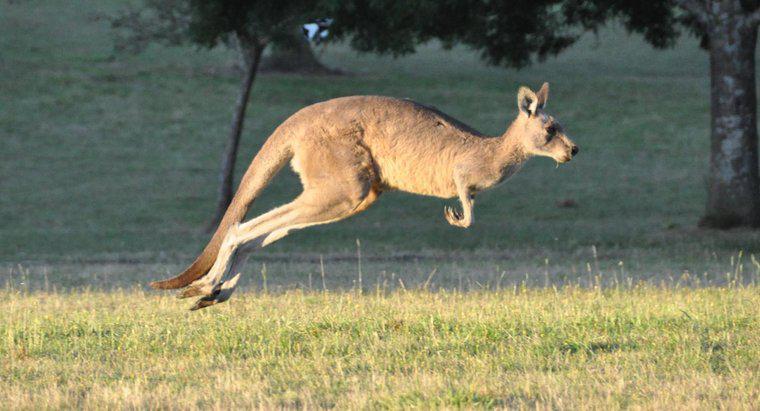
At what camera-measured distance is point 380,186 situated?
29.2 ft

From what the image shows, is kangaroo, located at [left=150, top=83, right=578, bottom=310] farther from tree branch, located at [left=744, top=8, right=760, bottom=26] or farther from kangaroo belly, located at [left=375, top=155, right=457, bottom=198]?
tree branch, located at [left=744, top=8, right=760, bottom=26]

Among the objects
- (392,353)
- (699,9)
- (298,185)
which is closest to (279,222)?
(392,353)

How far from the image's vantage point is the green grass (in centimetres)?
608

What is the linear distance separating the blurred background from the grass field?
0.11 metres

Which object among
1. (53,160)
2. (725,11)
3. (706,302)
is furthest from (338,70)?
(706,302)

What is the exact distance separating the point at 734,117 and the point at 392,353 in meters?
11.5

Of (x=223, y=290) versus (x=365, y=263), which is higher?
(x=223, y=290)

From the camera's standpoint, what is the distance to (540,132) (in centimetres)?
866

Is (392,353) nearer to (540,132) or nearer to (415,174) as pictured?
(415,174)

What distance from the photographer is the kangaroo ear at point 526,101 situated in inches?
342

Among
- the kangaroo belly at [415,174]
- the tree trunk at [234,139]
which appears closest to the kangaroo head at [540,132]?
the kangaroo belly at [415,174]

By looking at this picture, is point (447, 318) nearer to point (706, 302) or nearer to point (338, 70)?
point (706, 302)

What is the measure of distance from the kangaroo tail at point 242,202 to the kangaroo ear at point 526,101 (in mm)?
1724

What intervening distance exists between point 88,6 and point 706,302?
4681 cm
